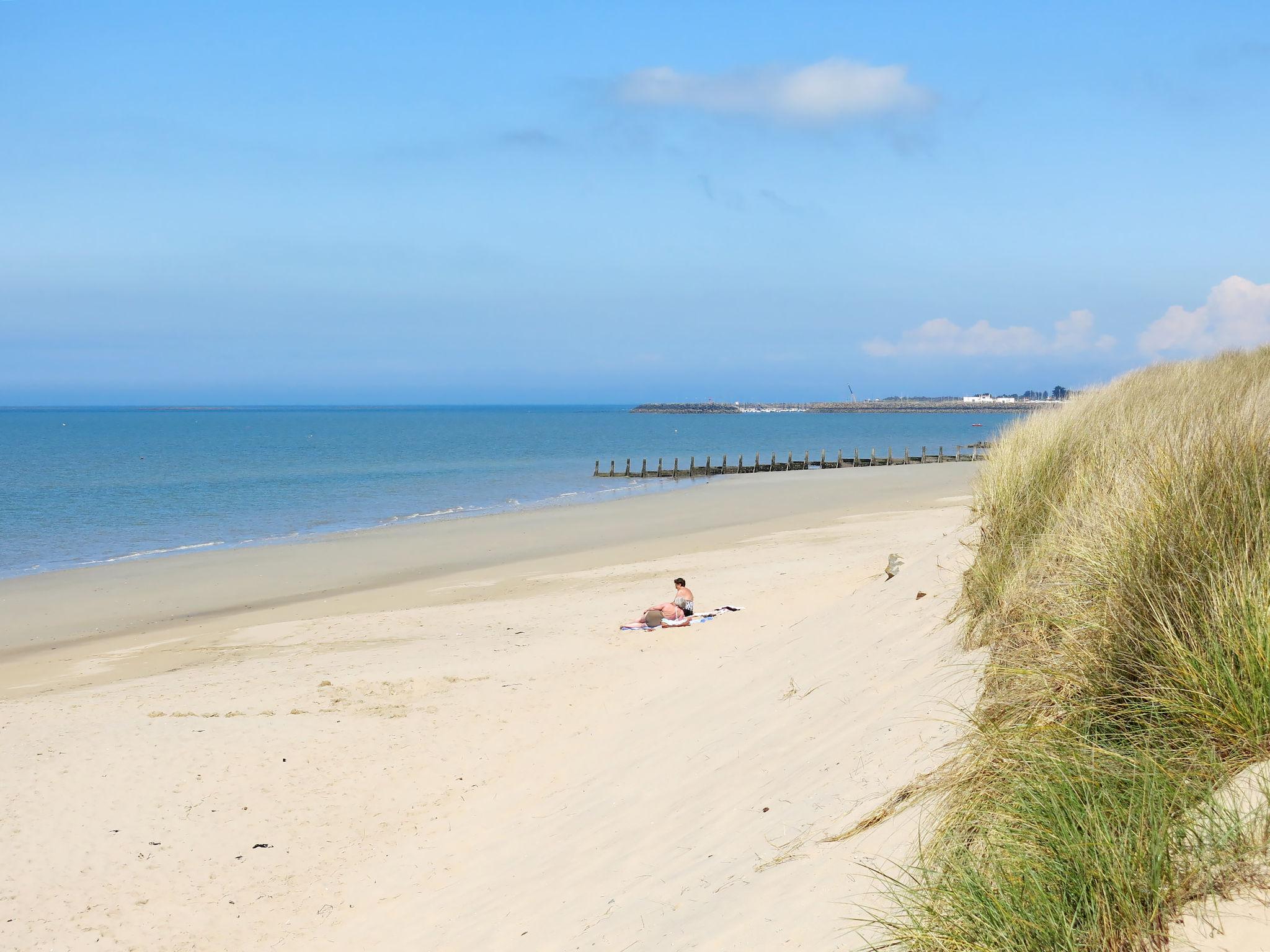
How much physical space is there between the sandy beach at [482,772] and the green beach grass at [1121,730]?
527mm

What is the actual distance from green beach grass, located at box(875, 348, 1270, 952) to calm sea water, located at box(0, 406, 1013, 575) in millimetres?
7032

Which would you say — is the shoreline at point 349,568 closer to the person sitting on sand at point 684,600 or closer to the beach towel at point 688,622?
the beach towel at point 688,622

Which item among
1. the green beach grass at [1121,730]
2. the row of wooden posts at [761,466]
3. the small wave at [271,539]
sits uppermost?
the green beach grass at [1121,730]

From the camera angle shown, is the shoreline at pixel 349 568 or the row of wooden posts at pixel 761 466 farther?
the row of wooden posts at pixel 761 466

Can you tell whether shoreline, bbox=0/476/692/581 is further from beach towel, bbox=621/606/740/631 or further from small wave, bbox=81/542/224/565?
beach towel, bbox=621/606/740/631

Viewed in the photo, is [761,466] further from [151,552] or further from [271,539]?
[151,552]

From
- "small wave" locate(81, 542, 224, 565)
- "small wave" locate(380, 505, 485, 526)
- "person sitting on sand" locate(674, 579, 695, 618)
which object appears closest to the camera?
"person sitting on sand" locate(674, 579, 695, 618)

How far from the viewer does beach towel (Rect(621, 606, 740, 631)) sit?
1309 centimetres

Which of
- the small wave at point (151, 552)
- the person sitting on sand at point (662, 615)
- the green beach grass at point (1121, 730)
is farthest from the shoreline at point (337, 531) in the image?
the green beach grass at point (1121, 730)

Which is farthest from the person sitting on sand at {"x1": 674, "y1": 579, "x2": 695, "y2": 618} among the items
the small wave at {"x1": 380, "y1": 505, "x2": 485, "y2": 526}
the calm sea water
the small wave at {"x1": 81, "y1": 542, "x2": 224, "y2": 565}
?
the small wave at {"x1": 380, "y1": 505, "x2": 485, "y2": 526}

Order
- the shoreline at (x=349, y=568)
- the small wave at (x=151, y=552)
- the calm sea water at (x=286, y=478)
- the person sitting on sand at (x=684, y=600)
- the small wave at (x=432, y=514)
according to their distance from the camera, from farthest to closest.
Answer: the small wave at (x=432, y=514) < the calm sea water at (x=286, y=478) < the small wave at (x=151, y=552) < the shoreline at (x=349, y=568) < the person sitting on sand at (x=684, y=600)

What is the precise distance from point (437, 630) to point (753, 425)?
152 meters

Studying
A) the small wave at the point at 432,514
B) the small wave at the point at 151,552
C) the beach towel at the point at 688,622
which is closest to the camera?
the beach towel at the point at 688,622

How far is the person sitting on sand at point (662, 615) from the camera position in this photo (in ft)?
43.0
